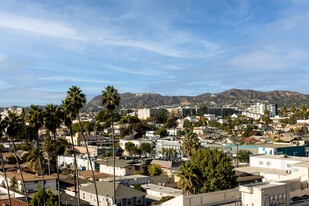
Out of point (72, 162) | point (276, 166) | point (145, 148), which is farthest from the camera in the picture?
point (145, 148)

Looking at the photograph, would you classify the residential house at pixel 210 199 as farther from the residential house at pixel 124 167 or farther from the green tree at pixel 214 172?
the residential house at pixel 124 167

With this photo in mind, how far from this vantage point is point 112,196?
45750mm

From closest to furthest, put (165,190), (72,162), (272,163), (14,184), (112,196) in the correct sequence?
(112,196), (165,190), (14,184), (272,163), (72,162)

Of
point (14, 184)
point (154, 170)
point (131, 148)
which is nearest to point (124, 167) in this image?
point (154, 170)

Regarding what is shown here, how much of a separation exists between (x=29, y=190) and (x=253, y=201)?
32.6 meters

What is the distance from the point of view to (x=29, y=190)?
55344 millimetres

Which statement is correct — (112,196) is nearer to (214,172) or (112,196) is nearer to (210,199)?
Answer: (214,172)

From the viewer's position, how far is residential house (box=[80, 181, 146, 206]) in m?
46.2

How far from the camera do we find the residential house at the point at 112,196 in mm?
46228

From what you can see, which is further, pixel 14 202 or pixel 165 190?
pixel 165 190

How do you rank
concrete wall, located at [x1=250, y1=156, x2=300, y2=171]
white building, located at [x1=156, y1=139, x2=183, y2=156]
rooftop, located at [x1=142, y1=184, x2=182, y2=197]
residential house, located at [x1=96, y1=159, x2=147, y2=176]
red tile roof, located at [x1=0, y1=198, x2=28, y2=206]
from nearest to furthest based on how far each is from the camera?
red tile roof, located at [x1=0, y1=198, x2=28, y2=206], rooftop, located at [x1=142, y1=184, x2=182, y2=197], concrete wall, located at [x1=250, y1=156, x2=300, y2=171], residential house, located at [x1=96, y1=159, x2=147, y2=176], white building, located at [x1=156, y1=139, x2=183, y2=156]

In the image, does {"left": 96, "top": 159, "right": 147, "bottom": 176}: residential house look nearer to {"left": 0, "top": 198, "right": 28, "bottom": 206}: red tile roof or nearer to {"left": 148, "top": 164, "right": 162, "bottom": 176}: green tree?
{"left": 148, "top": 164, "right": 162, "bottom": 176}: green tree

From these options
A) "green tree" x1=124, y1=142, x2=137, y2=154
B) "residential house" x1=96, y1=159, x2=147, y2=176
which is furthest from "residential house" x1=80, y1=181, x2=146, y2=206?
"green tree" x1=124, y1=142, x2=137, y2=154

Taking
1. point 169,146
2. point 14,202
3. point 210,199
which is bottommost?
point 14,202
